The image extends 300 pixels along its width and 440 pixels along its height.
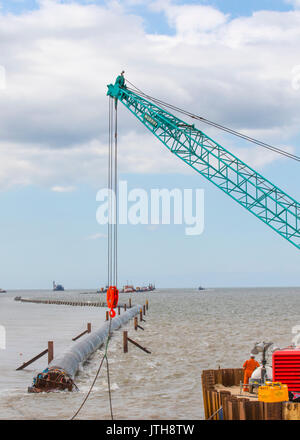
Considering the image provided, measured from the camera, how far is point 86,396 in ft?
81.0

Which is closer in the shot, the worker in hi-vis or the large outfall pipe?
the worker in hi-vis

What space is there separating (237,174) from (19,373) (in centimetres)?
3899

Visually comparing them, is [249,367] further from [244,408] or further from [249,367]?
[244,408]

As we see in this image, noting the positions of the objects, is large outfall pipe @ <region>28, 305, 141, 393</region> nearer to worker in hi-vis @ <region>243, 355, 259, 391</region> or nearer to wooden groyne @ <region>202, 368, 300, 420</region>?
wooden groyne @ <region>202, 368, 300, 420</region>

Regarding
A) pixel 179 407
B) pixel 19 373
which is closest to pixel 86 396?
pixel 179 407

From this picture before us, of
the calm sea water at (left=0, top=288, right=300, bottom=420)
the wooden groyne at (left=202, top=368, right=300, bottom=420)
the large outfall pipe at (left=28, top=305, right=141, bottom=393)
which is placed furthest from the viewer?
the large outfall pipe at (left=28, top=305, right=141, bottom=393)

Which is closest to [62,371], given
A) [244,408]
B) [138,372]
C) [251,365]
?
[138,372]

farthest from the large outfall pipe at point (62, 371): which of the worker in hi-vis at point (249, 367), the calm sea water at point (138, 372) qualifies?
the worker in hi-vis at point (249, 367)

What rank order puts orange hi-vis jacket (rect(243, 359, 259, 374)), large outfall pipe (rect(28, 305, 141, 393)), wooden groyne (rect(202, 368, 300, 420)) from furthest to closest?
large outfall pipe (rect(28, 305, 141, 393)) < orange hi-vis jacket (rect(243, 359, 259, 374)) < wooden groyne (rect(202, 368, 300, 420))

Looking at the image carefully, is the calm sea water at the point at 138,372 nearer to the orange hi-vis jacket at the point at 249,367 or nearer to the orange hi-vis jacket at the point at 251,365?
the orange hi-vis jacket at the point at 249,367

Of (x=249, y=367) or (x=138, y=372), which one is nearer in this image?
(x=249, y=367)

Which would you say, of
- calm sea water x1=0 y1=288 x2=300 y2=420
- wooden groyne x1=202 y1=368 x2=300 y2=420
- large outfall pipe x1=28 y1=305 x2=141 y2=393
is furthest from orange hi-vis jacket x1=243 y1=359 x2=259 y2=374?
large outfall pipe x1=28 y1=305 x2=141 y2=393

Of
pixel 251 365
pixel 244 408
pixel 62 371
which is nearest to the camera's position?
pixel 244 408
